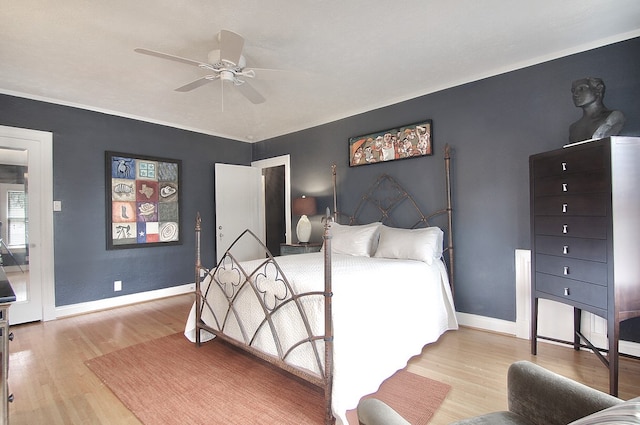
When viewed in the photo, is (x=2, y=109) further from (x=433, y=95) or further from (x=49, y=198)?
(x=433, y=95)

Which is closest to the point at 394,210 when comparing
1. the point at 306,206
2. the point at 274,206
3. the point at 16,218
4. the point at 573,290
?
the point at 306,206

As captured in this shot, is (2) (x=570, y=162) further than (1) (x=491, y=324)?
No

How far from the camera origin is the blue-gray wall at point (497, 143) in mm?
2551

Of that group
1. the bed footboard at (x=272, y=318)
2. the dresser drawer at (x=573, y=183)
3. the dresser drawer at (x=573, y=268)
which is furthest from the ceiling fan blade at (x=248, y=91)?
the dresser drawer at (x=573, y=268)

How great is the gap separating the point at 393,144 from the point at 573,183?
1920 mm

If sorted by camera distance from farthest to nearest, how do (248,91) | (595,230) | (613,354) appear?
(248,91)
(595,230)
(613,354)

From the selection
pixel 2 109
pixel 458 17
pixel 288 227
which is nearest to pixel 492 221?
pixel 458 17

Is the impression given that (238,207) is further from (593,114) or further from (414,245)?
(593,114)

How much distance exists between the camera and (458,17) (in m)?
2.19

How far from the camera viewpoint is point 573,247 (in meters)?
2.19

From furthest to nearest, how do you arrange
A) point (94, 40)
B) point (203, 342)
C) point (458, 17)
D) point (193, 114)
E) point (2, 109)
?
1. point (193, 114)
2. point (2, 109)
3. point (203, 342)
4. point (94, 40)
5. point (458, 17)

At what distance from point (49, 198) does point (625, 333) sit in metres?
5.91

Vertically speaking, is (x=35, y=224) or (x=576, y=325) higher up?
(x=35, y=224)

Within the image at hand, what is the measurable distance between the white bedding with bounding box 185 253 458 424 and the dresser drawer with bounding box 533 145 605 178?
123 cm
